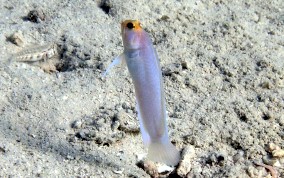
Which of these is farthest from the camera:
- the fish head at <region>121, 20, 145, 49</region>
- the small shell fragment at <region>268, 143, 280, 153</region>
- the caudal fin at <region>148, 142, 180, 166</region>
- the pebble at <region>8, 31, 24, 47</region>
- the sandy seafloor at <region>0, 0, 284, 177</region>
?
the pebble at <region>8, 31, 24, 47</region>

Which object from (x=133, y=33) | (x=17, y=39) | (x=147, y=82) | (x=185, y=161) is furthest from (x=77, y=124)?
(x=17, y=39)

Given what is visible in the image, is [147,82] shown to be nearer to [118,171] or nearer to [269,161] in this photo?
[118,171]

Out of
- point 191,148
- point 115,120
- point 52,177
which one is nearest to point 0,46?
point 115,120

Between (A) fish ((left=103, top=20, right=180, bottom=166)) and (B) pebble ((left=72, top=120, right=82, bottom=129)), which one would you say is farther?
(B) pebble ((left=72, top=120, right=82, bottom=129))

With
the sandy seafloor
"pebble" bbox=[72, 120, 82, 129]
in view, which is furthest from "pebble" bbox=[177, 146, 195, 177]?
"pebble" bbox=[72, 120, 82, 129]

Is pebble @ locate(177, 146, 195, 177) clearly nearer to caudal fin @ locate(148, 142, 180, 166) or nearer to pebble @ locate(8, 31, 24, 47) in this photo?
caudal fin @ locate(148, 142, 180, 166)

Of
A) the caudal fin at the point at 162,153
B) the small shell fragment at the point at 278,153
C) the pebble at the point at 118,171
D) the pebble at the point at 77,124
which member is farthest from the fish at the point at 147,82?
the small shell fragment at the point at 278,153

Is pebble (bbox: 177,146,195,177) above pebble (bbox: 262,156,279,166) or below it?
below
